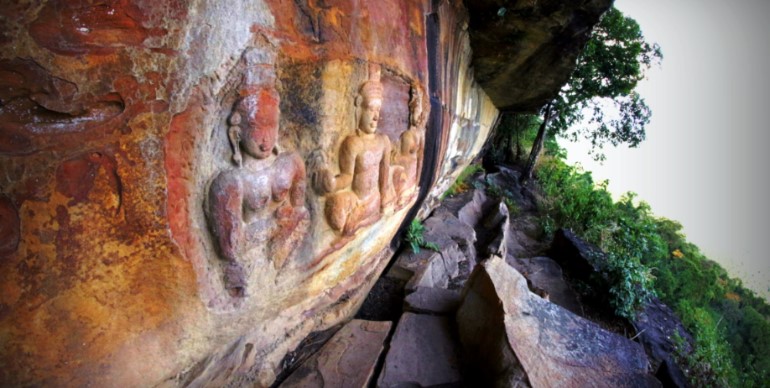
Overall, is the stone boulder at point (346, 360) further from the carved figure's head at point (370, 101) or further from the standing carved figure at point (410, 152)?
the carved figure's head at point (370, 101)

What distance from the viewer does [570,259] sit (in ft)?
22.1

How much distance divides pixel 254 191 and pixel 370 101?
1126mm

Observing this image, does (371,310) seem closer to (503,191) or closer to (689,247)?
(503,191)

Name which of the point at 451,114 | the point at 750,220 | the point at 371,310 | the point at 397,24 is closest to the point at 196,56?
the point at 397,24

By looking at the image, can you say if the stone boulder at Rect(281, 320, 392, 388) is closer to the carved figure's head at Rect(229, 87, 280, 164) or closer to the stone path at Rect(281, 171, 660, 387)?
the stone path at Rect(281, 171, 660, 387)

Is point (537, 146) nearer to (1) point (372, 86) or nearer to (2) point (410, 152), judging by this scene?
(2) point (410, 152)

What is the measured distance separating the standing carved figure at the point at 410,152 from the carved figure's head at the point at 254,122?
5.20 feet

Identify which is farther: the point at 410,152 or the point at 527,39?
the point at 527,39

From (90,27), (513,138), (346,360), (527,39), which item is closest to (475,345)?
(346,360)

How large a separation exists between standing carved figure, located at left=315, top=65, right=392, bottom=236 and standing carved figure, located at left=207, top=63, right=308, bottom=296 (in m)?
0.35

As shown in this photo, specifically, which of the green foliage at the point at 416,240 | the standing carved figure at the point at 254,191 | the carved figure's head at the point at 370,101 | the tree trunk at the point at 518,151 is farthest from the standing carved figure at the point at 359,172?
the tree trunk at the point at 518,151

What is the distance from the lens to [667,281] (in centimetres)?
824

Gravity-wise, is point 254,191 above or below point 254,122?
below

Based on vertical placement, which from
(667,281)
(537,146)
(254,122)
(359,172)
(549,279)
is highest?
(254,122)
